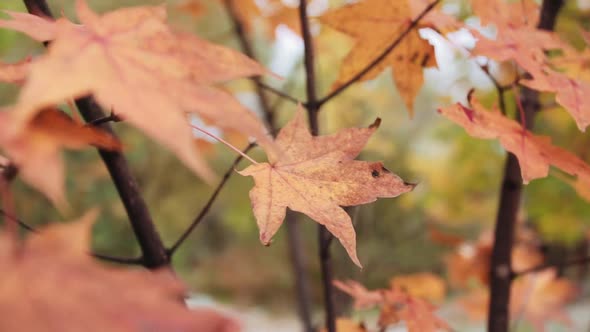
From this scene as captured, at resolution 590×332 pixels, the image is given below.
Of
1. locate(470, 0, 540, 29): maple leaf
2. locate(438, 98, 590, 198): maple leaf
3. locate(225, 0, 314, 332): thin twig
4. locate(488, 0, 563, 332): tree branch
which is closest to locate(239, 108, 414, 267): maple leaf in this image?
locate(438, 98, 590, 198): maple leaf

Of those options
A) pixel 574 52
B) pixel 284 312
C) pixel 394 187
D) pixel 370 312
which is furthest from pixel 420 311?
pixel 284 312

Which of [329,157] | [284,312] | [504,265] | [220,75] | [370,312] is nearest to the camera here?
[220,75]

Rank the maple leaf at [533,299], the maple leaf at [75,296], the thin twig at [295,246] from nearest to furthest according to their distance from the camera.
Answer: the maple leaf at [75,296] → the thin twig at [295,246] → the maple leaf at [533,299]

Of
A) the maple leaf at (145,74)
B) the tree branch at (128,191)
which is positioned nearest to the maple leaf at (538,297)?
the tree branch at (128,191)

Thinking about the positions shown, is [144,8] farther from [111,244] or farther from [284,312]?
[284,312]

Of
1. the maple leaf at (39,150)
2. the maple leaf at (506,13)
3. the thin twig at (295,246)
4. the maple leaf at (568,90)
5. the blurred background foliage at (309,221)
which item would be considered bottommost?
the blurred background foliage at (309,221)

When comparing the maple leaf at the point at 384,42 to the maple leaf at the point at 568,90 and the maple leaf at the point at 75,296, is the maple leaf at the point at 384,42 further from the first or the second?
the maple leaf at the point at 75,296

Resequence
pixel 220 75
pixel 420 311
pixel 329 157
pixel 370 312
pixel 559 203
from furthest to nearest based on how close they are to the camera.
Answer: pixel 370 312 < pixel 559 203 < pixel 420 311 < pixel 329 157 < pixel 220 75
